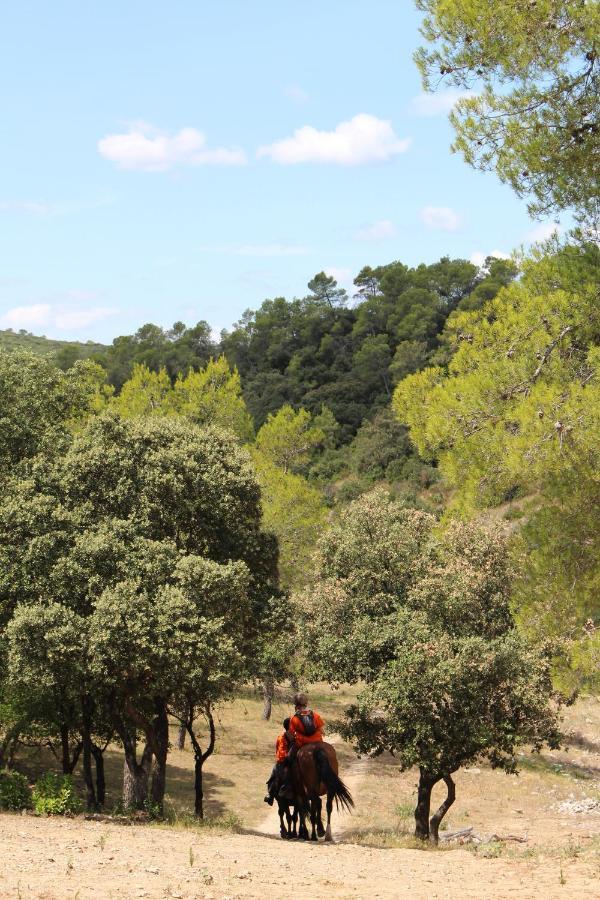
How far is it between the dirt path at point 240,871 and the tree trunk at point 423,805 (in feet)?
19.1

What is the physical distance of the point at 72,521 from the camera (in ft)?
59.7

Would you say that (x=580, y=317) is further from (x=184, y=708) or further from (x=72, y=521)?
(x=184, y=708)

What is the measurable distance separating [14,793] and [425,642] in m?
8.29

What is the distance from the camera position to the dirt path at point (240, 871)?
32.6 feet

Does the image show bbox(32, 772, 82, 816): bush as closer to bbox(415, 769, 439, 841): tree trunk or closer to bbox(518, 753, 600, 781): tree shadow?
bbox(415, 769, 439, 841): tree trunk

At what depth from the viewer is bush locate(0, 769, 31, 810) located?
17266mm

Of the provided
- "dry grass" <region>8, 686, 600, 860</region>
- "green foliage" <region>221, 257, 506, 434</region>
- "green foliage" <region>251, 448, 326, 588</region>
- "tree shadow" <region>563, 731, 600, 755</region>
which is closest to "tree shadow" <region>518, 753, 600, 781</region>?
"dry grass" <region>8, 686, 600, 860</region>

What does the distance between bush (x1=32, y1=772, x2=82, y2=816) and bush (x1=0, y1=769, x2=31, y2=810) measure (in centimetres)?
24

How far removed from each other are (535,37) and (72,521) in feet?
39.4

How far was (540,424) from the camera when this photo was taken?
1683 centimetres

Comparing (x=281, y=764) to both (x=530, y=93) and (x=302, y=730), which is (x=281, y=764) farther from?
(x=530, y=93)

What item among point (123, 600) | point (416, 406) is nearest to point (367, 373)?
point (416, 406)

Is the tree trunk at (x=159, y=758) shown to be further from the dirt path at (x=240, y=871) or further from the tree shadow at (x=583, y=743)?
the tree shadow at (x=583, y=743)

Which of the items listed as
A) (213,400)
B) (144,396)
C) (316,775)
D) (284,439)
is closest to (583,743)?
(284,439)
